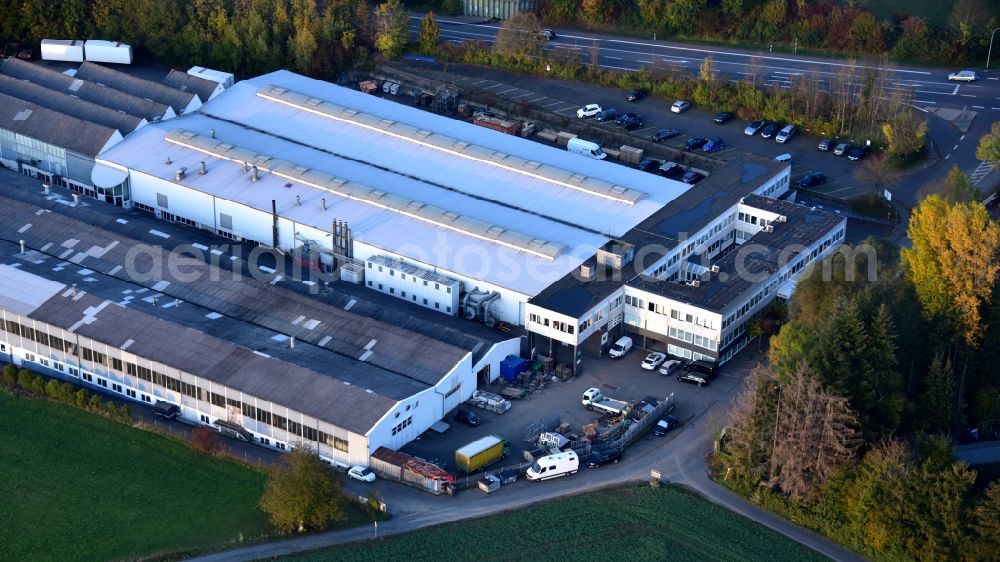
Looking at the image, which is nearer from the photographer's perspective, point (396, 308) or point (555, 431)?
point (555, 431)

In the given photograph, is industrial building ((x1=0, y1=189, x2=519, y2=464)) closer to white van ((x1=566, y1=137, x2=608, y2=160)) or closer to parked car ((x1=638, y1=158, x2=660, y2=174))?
white van ((x1=566, y1=137, x2=608, y2=160))

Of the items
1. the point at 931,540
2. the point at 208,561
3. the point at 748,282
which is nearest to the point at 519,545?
the point at 208,561

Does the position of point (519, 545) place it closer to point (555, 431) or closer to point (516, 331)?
point (555, 431)

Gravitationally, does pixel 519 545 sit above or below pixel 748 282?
below

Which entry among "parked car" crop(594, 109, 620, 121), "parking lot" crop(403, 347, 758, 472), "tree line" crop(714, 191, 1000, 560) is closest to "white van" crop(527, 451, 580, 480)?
"parking lot" crop(403, 347, 758, 472)

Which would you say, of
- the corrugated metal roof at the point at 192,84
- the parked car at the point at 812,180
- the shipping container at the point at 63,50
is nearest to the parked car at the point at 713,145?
the parked car at the point at 812,180

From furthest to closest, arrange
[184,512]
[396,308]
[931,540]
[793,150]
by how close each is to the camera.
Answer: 1. [793,150]
2. [396,308]
3. [184,512]
4. [931,540]
